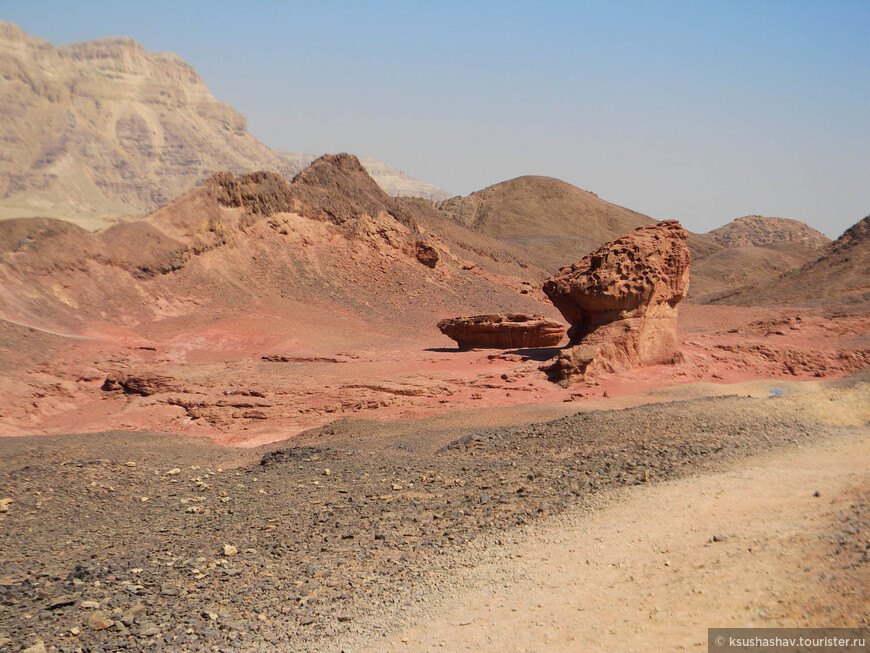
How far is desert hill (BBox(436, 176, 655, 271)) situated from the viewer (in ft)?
218

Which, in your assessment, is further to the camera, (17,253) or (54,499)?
(17,253)

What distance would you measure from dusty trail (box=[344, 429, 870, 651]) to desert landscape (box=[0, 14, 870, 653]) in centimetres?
3

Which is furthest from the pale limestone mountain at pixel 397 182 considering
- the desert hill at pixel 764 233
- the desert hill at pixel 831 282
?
the desert hill at pixel 831 282

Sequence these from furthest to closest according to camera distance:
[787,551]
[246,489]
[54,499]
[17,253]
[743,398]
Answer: [17,253]
[743,398]
[246,489]
[54,499]
[787,551]

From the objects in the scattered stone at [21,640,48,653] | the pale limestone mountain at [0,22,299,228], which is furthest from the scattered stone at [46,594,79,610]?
the pale limestone mountain at [0,22,299,228]

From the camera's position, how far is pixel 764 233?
281ft

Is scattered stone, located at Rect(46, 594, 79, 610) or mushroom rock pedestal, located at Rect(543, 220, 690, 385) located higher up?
mushroom rock pedestal, located at Rect(543, 220, 690, 385)

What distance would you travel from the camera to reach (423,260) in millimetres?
36062

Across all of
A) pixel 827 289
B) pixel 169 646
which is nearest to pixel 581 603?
pixel 169 646

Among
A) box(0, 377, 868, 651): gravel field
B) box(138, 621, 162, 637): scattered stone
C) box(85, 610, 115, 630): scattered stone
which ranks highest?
box(0, 377, 868, 651): gravel field

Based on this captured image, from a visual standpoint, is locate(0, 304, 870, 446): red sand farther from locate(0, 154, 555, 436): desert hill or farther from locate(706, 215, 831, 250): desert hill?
locate(706, 215, 831, 250): desert hill

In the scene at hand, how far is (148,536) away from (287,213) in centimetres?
2734

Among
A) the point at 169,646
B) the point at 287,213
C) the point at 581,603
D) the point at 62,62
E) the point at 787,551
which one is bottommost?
the point at 169,646

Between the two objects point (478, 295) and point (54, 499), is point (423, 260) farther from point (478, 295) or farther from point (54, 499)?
point (54, 499)
